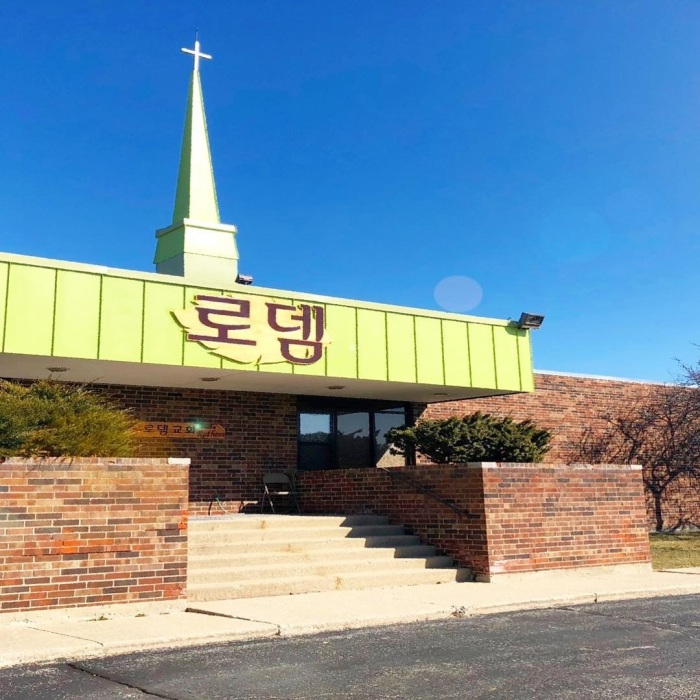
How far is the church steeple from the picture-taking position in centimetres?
1877

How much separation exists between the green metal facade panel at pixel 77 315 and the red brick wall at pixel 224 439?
2.72 metres

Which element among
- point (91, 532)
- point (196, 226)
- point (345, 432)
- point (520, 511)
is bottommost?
point (91, 532)

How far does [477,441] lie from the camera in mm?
14430

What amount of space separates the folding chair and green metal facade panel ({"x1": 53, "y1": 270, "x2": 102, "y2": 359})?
520 cm

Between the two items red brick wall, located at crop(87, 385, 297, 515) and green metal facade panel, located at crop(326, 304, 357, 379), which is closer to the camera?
green metal facade panel, located at crop(326, 304, 357, 379)

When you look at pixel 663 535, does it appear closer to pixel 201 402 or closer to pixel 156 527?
pixel 201 402

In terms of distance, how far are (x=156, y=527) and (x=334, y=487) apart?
609cm

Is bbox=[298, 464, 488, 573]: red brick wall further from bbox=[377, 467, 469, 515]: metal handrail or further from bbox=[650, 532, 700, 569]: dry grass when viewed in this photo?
bbox=[650, 532, 700, 569]: dry grass

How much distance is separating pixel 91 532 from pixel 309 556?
372cm

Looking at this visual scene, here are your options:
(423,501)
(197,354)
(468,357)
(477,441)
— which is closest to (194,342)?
(197,354)

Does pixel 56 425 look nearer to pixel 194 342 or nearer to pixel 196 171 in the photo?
pixel 194 342

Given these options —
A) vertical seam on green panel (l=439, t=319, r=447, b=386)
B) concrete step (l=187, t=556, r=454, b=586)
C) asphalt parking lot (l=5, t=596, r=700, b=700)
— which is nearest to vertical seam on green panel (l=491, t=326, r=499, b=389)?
vertical seam on green panel (l=439, t=319, r=447, b=386)

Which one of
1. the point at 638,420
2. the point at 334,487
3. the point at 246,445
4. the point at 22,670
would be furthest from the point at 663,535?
the point at 22,670

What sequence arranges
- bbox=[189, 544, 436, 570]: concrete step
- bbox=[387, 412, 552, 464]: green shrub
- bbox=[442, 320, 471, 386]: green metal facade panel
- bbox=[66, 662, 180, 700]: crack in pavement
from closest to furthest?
bbox=[66, 662, 180, 700]: crack in pavement, bbox=[189, 544, 436, 570]: concrete step, bbox=[387, 412, 552, 464]: green shrub, bbox=[442, 320, 471, 386]: green metal facade panel
